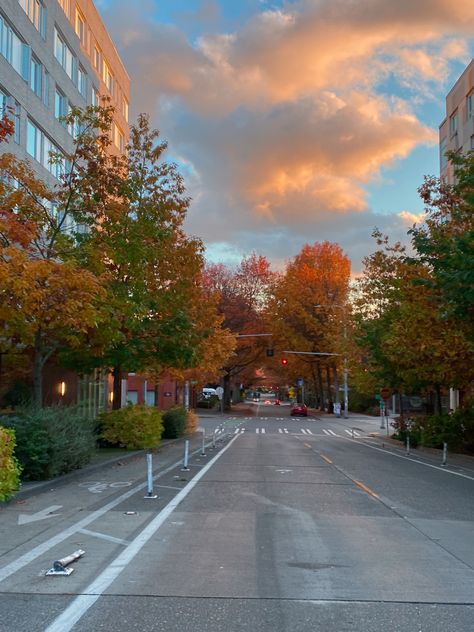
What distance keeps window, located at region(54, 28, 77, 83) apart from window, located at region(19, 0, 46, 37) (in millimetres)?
1869

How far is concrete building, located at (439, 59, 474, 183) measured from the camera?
1522 inches

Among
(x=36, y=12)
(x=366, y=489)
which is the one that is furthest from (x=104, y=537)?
(x=36, y=12)

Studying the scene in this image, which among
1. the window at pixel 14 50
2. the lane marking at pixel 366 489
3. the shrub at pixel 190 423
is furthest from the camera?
the shrub at pixel 190 423

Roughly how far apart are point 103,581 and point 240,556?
1.72 meters

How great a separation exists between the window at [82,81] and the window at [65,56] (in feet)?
2.88

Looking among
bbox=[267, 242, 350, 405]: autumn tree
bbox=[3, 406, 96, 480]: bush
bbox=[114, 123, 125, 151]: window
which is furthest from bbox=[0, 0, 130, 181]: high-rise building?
bbox=[267, 242, 350, 405]: autumn tree

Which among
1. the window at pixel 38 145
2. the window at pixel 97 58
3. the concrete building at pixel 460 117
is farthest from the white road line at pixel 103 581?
the window at pixel 97 58

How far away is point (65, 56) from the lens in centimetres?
3238

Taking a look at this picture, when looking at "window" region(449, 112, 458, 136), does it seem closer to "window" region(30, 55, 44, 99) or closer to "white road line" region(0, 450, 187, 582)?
"window" region(30, 55, 44, 99)

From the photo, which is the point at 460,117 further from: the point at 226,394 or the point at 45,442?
the point at 226,394

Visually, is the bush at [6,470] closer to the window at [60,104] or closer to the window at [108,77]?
the window at [60,104]

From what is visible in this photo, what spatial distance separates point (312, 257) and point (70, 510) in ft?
192

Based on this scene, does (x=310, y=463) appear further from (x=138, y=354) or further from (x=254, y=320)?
(x=254, y=320)

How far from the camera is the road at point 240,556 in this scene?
5.30 metres
